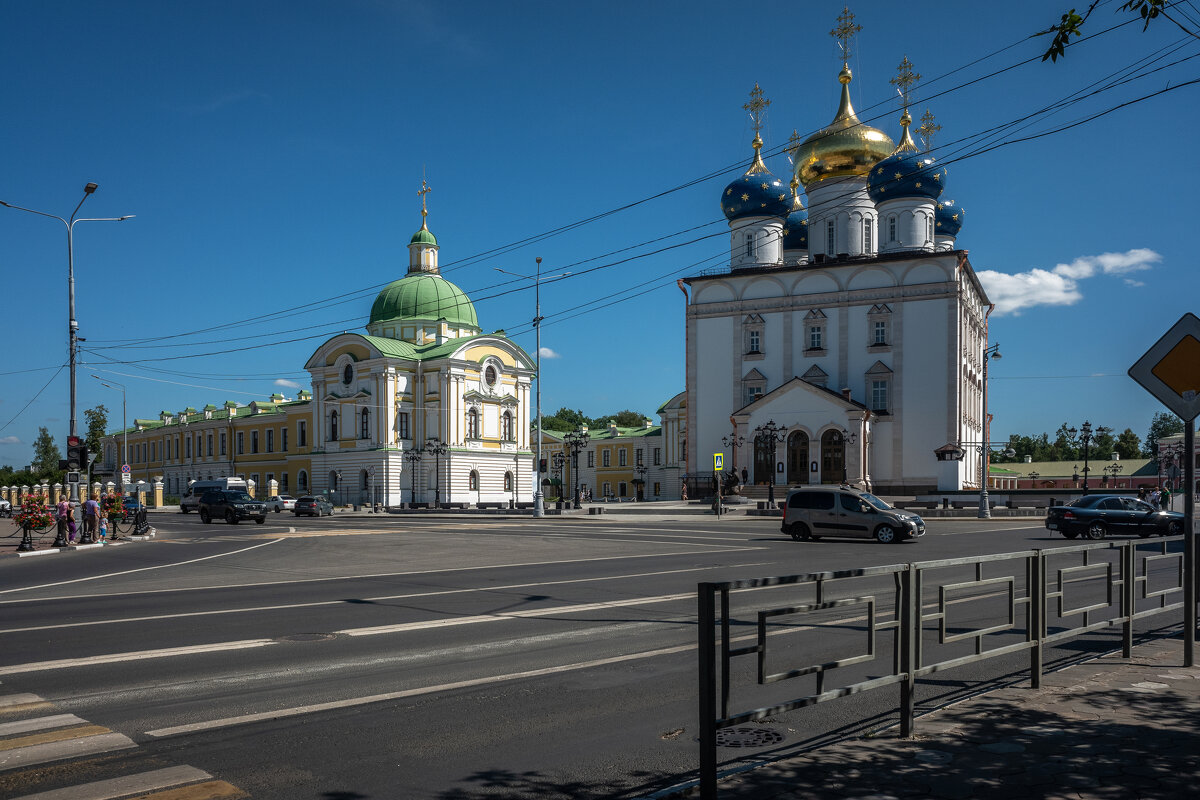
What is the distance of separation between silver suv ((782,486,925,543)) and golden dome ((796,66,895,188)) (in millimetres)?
40404

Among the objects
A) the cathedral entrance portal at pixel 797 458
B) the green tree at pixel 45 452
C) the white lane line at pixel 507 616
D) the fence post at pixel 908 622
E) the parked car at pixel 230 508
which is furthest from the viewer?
the green tree at pixel 45 452

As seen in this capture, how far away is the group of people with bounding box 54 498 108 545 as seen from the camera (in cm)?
2650

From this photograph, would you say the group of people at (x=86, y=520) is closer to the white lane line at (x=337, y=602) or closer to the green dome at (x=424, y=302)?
the white lane line at (x=337, y=602)

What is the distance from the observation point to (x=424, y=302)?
86.5m

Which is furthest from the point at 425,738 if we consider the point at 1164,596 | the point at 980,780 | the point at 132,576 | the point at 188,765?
the point at 132,576

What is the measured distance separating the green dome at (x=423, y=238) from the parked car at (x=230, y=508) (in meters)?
47.5

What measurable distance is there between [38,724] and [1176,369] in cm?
874

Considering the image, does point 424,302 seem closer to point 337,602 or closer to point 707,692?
point 337,602

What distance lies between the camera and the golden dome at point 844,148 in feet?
209

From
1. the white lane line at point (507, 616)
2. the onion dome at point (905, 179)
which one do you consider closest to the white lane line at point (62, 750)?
the white lane line at point (507, 616)

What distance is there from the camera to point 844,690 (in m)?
5.48

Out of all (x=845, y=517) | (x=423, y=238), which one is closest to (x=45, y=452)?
(x=423, y=238)

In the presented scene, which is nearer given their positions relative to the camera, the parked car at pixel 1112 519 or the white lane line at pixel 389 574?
→ the white lane line at pixel 389 574

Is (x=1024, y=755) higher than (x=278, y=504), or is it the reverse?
(x=1024, y=755)
